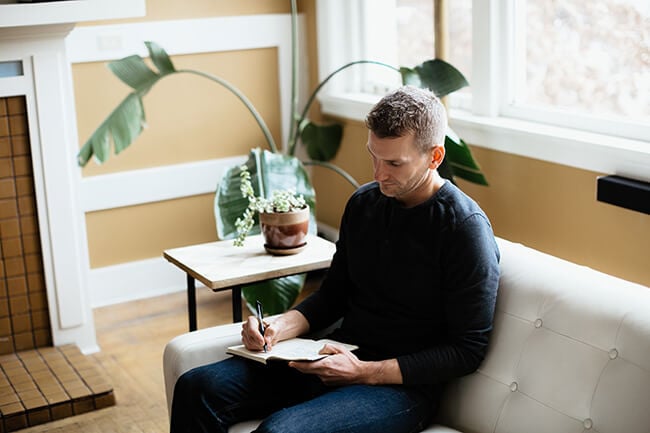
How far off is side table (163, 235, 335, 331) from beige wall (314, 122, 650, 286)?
846 millimetres

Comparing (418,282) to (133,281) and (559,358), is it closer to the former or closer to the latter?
(559,358)

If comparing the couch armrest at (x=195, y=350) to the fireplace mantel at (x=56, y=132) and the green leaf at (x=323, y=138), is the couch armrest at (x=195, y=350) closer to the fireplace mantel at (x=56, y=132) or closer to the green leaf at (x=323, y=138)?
the fireplace mantel at (x=56, y=132)

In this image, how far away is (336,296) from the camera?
2.52 meters

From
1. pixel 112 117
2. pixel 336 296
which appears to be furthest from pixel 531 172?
pixel 112 117

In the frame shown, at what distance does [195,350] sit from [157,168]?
2148 mm

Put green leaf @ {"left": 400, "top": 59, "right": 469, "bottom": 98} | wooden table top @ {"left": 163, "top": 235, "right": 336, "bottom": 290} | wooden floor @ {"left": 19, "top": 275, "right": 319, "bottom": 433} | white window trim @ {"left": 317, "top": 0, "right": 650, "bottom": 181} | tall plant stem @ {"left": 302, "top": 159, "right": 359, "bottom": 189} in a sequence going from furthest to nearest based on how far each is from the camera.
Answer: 1. tall plant stem @ {"left": 302, "top": 159, "right": 359, "bottom": 189}
2. green leaf @ {"left": 400, "top": 59, "right": 469, "bottom": 98}
3. wooden floor @ {"left": 19, "top": 275, "right": 319, "bottom": 433}
4. white window trim @ {"left": 317, "top": 0, "right": 650, "bottom": 181}
5. wooden table top @ {"left": 163, "top": 235, "right": 336, "bottom": 290}

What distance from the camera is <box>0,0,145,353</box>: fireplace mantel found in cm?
345

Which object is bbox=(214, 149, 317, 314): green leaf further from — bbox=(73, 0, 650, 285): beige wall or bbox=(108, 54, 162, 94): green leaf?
bbox=(73, 0, 650, 285): beige wall

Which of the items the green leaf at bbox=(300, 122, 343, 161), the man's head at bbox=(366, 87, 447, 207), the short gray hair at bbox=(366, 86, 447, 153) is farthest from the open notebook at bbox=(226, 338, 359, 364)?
the green leaf at bbox=(300, 122, 343, 161)

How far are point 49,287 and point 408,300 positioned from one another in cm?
199

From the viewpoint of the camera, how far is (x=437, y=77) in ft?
11.5

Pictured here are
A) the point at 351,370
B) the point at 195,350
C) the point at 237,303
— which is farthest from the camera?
the point at 237,303

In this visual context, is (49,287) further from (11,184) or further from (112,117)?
(112,117)

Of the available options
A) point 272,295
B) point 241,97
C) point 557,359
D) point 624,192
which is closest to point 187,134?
point 241,97
